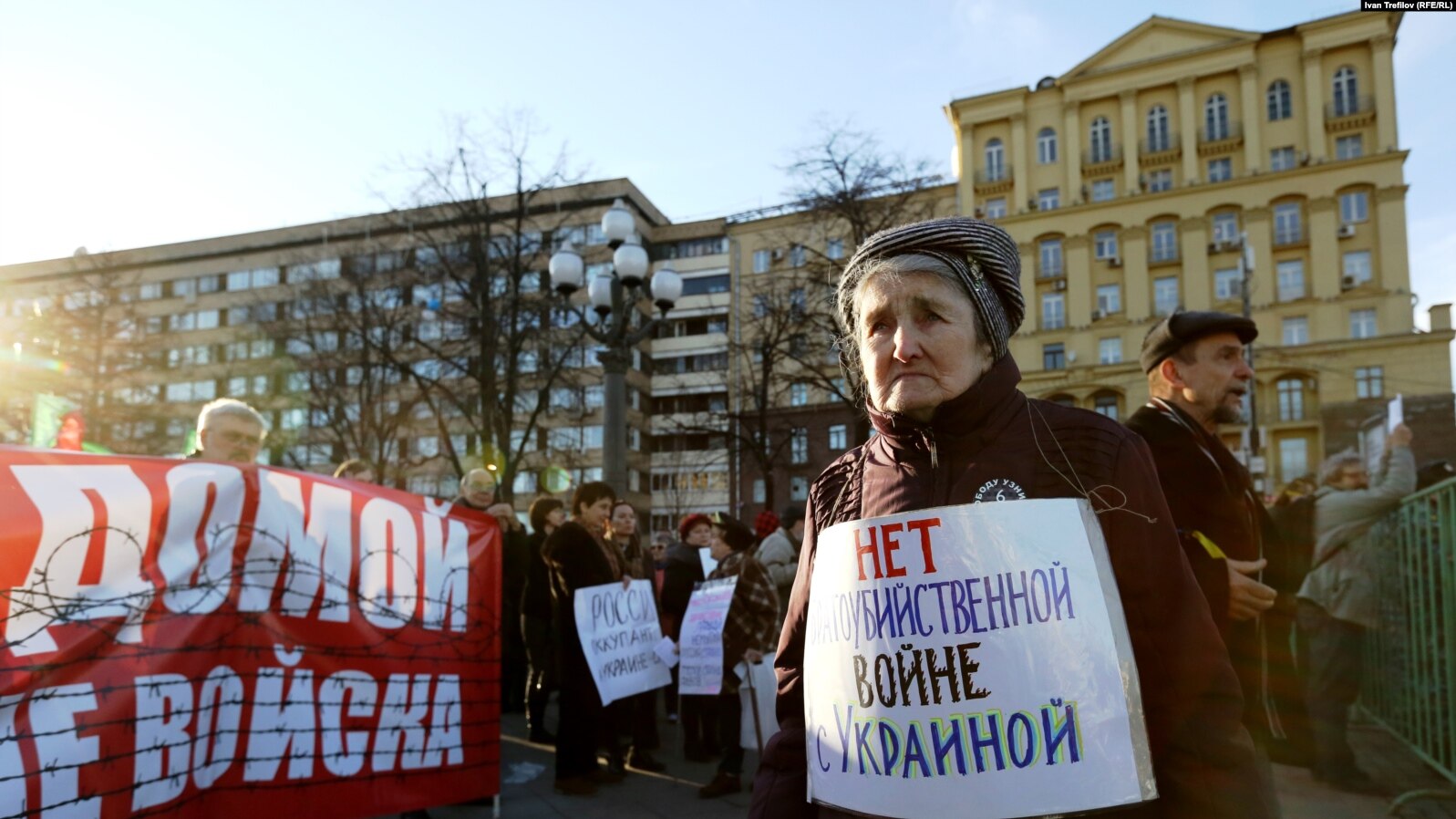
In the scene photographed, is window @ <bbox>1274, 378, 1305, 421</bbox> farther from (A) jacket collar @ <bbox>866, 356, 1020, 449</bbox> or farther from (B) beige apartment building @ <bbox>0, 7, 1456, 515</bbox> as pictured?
(A) jacket collar @ <bbox>866, 356, 1020, 449</bbox>

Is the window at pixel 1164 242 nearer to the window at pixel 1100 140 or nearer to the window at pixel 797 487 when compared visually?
the window at pixel 1100 140

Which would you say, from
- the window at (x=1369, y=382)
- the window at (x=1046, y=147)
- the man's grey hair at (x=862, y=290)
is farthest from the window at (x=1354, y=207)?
the man's grey hair at (x=862, y=290)

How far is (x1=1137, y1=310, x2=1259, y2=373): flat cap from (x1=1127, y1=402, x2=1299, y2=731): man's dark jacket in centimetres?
30

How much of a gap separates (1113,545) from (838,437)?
51.4 meters

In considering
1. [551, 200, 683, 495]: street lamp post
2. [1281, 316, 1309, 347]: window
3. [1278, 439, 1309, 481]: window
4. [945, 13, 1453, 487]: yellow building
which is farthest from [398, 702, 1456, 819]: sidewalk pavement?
[1281, 316, 1309, 347]: window

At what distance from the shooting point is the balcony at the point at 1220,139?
50.3 metres

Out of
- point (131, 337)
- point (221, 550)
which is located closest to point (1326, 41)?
point (131, 337)

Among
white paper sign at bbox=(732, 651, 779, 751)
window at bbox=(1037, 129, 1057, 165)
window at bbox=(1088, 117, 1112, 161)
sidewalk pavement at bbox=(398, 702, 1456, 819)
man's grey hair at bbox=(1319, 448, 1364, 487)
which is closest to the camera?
sidewalk pavement at bbox=(398, 702, 1456, 819)

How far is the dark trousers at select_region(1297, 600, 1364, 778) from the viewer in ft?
19.9

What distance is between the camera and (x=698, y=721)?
25.4 feet

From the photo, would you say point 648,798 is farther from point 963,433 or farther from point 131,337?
point 131,337

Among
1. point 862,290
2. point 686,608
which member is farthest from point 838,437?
point 862,290

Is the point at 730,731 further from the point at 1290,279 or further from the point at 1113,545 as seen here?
the point at 1290,279

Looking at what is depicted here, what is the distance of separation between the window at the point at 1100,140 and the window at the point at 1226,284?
869 cm
